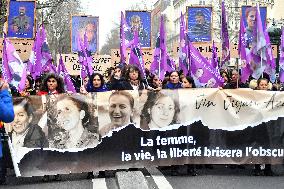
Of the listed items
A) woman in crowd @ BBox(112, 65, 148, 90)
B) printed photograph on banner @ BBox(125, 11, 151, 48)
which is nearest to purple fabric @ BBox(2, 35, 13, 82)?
woman in crowd @ BBox(112, 65, 148, 90)

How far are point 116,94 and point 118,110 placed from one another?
23 cm

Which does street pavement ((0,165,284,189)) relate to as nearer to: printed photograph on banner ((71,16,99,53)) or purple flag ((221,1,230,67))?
purple flag ((221,1,230,67))

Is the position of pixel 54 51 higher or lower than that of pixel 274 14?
lower

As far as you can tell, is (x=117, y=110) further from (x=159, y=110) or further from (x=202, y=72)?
(x=202, y=72)

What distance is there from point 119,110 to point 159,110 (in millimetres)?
571

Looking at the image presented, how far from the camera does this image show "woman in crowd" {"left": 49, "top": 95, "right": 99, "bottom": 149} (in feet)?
27.1

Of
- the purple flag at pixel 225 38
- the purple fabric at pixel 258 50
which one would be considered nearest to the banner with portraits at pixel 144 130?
the purple fabric at pixel 258 50

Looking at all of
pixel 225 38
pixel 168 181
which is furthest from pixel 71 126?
pixel 225 38

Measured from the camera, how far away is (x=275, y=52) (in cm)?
1648

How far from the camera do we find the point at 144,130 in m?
8.45

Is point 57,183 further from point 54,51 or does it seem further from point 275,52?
point 54,51

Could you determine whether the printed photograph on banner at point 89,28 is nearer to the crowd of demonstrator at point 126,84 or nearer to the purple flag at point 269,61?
the crowd of demonstrator at point 126,84

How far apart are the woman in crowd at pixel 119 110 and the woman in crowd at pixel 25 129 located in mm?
855

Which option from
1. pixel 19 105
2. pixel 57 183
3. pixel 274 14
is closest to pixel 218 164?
pixel 57 183
